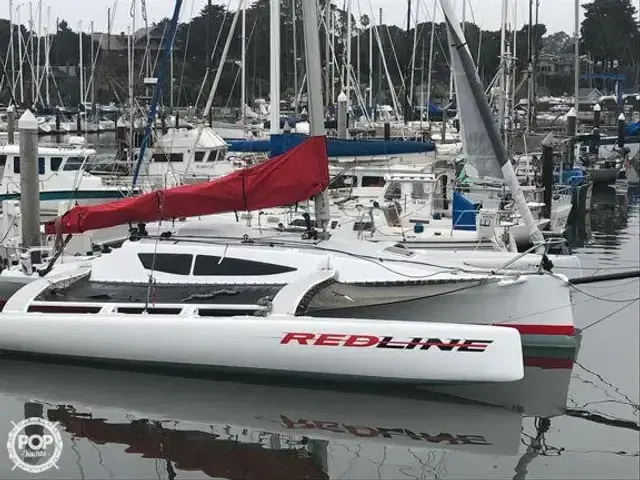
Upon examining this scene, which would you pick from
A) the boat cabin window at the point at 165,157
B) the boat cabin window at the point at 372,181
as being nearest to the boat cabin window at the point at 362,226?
the boat cabin window at the point at 372,181

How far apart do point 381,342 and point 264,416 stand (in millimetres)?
1680

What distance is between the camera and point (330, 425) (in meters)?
10.6

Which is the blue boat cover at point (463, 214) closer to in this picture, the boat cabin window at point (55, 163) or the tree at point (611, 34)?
the boat cabin window at point (55, 163)

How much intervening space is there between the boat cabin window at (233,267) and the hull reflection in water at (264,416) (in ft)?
5.30

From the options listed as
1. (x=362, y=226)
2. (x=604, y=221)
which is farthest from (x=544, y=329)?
(x=604, y=221)

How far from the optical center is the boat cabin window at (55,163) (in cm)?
2356

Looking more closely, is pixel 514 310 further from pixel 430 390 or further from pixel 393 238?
pixel 393 238

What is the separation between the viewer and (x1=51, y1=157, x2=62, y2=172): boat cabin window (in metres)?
23.6

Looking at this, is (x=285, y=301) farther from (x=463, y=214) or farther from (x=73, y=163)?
(x=73, y=163)

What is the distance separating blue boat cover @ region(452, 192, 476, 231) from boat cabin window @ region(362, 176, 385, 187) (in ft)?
16.2

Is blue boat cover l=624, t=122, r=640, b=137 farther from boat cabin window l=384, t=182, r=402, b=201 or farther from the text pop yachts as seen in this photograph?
the text pop yachts

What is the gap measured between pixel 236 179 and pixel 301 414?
3771 millimetres

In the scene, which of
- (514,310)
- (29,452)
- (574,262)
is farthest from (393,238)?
(29,452)

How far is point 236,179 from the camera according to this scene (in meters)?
13.0
